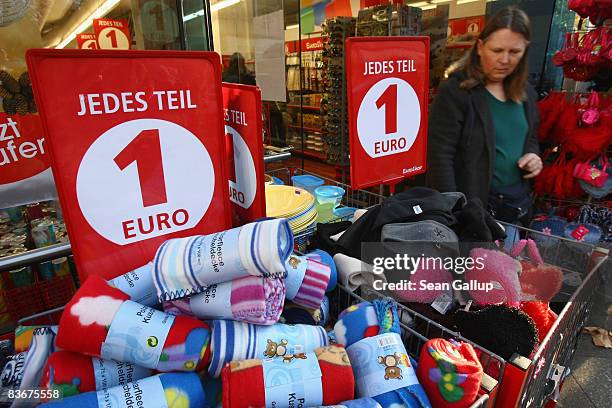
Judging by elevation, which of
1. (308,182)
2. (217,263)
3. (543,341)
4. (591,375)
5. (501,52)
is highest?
(501,52)

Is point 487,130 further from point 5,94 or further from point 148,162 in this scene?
point 5,94

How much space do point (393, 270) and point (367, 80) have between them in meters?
0.69

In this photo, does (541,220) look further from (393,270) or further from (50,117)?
(50,117)

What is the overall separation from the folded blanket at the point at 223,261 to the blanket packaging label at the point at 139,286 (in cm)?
12

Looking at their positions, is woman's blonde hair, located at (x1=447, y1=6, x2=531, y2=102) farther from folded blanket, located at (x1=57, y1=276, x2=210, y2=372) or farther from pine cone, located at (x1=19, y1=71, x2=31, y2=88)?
pine cone, located at (x1=19, y1=71, x2=31, y2=88)

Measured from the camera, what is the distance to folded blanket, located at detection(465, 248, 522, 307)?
1.07 m

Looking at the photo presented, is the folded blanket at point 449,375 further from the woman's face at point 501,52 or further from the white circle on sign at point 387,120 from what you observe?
the woman's face at point 501,52

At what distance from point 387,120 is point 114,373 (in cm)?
121

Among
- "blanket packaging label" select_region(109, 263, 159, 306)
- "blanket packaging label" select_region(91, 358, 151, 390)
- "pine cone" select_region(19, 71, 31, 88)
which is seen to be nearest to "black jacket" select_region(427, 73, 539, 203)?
"blanket packaging label" select_region(109, 263, 159, 306)

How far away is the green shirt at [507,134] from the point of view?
1.96m

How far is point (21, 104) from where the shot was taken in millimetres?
1779

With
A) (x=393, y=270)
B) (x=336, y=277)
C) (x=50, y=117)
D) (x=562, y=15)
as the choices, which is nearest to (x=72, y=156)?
(x=50, y=117)

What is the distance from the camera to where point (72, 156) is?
0.89 metres

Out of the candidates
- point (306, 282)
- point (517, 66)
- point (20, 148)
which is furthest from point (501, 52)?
point (20, 148)
